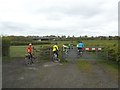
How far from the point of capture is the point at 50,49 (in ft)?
29.7

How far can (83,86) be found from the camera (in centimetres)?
382

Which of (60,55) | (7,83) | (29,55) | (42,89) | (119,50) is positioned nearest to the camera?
(42,89)

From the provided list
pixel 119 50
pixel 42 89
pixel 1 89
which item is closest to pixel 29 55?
pixel 1 89

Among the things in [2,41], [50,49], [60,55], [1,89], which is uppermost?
[2,41]

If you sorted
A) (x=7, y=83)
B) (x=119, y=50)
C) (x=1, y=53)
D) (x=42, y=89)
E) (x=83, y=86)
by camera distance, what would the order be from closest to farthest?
(x=42, y=89)
(x=83, y=86)
(x=7, y=83)
(x=119, y=50)
(x=1, y=53)

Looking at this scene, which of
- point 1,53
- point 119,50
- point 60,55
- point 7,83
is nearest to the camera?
point 7,83

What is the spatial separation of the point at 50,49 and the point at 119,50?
19.6 ft

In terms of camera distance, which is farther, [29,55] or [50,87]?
[29,55]

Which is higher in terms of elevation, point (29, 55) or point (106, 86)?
point (29, 55)

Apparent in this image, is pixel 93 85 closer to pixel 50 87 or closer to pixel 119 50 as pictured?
pixel 50 87

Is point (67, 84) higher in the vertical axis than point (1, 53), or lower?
lower

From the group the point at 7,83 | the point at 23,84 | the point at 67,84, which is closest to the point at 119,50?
the point at 67,84

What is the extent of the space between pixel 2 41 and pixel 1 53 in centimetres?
138

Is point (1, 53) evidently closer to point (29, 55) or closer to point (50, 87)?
point (29, 55)
